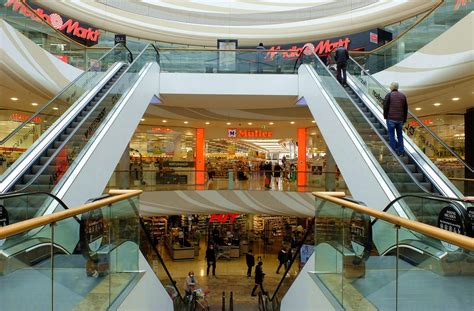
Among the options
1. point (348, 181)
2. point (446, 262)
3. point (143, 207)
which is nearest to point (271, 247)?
point (143, 207)

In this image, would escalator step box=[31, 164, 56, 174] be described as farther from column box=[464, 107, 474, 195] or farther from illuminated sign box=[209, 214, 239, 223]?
illuminated sign box=[209, 214, 239, 223]

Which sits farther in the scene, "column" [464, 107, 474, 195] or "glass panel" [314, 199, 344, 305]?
"column" [464, 107, 474, 195]

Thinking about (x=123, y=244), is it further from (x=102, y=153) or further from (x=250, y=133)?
(x=250, y=133)

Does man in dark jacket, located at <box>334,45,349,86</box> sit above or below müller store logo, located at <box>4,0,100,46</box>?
below

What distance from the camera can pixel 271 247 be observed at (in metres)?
19.8

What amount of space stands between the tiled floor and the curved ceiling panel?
10783 mm

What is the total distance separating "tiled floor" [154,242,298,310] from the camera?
13130mm

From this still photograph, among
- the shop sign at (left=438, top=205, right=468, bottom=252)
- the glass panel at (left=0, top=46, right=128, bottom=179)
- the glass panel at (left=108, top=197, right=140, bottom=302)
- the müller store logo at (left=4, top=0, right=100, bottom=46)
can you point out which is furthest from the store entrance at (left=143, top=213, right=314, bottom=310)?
the müller store logo at (left=4, top=0, right=100, bottom=46)

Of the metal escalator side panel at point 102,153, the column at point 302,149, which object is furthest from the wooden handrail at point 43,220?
the column at point 302,149

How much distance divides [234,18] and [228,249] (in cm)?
1209

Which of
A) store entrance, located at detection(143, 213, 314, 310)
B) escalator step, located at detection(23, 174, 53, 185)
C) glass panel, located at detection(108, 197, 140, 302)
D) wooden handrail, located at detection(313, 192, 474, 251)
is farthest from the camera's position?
store entrance, located at detection(143, 213, 314, 310)

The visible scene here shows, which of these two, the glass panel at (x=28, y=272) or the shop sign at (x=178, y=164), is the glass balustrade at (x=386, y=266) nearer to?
the glass panel at (x=28, y=272)

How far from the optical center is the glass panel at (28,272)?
7.88 feet

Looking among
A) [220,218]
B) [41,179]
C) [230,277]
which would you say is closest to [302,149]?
[220,218]
